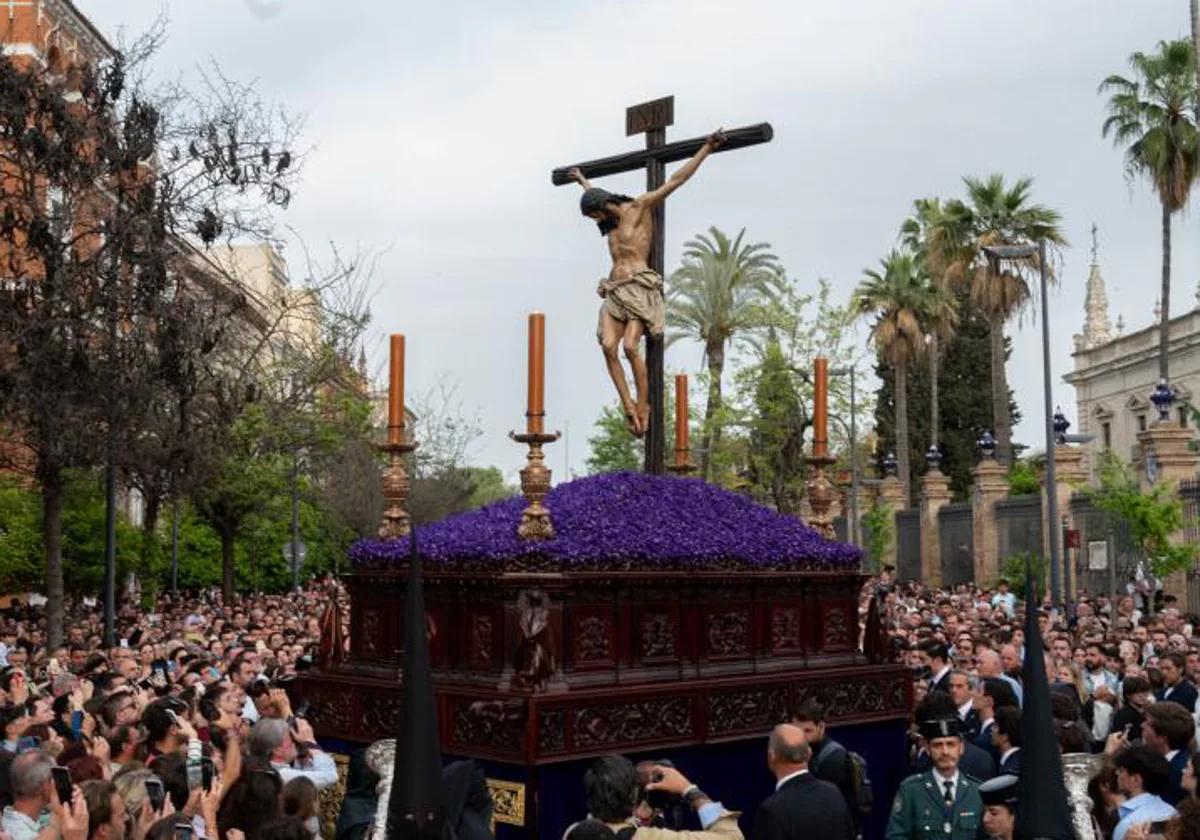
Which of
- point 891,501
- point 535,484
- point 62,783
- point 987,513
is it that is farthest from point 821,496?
point 891,501

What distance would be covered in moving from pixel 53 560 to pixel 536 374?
13961 millimetres

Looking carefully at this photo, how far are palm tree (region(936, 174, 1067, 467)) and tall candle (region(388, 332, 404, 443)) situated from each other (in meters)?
36.4

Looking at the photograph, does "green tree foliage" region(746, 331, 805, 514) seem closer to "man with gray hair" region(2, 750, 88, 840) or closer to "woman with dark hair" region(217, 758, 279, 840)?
"woman with dark hair" region(217, 758, 279, 840)

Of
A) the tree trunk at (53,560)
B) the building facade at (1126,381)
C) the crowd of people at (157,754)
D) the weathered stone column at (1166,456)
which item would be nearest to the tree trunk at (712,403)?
the weathered stone column at (1166,456)

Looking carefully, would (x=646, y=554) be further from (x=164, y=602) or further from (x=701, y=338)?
(x=701, y=338)

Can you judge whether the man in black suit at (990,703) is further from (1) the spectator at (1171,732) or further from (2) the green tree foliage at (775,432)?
(2) the green tree foliage at (775,432)

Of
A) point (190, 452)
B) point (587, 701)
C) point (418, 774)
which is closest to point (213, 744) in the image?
point (587, 701)

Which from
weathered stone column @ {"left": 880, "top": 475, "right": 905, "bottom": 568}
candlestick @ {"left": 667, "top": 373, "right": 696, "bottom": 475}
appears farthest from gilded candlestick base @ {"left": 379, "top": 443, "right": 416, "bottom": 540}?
weathered stone column @ {"left": 880, "top": 475, "right": 905, "bottom": 568}

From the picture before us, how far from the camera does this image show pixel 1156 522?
30.7m

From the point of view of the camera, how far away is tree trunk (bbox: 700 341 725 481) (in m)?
46.5

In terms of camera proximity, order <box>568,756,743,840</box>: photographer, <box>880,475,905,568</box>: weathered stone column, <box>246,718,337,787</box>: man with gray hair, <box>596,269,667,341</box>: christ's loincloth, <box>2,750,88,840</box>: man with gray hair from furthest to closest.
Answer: <box>880,475,905,568</box>: weathered stone column < <box>596,269,667,341</box>: christ's loincloth < <box>246,718,337,787</box>: man with gray hair < <box>2,750,88,840</box>: man with gray hair < <box>568,756,743,840</box>: photographer

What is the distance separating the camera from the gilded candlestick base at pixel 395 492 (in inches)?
448

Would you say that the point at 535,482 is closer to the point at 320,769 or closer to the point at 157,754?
the point at 320,769

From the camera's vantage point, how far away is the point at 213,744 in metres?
8.71
